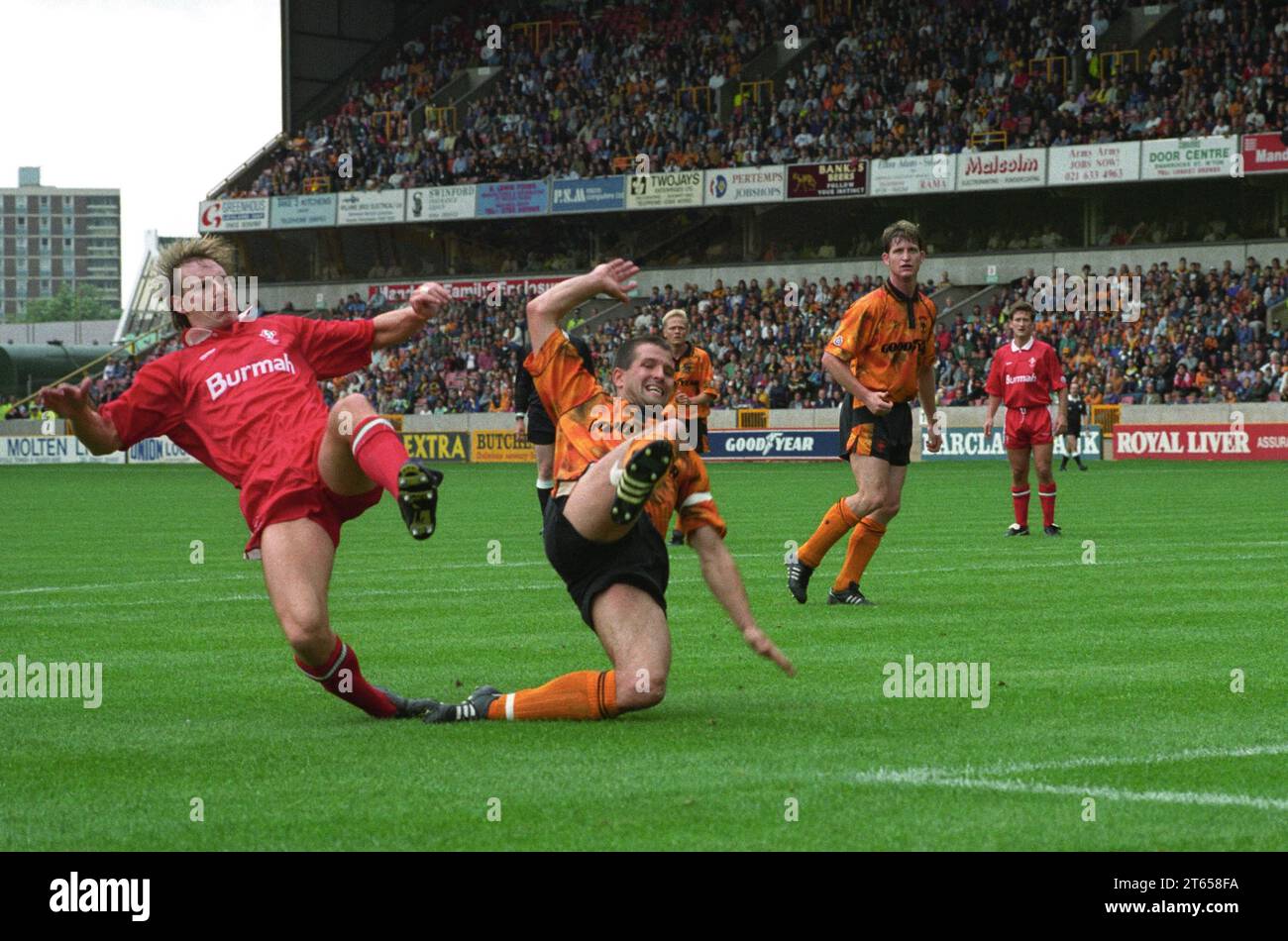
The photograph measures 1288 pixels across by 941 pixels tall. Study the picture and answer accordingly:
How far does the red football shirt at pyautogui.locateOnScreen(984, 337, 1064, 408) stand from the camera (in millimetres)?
19156

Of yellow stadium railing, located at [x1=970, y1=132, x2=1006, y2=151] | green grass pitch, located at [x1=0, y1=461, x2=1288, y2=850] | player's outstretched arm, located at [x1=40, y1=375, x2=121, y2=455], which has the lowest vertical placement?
green grass pitch, located at [x1=0, y1=461, x2=1288, y2=850]

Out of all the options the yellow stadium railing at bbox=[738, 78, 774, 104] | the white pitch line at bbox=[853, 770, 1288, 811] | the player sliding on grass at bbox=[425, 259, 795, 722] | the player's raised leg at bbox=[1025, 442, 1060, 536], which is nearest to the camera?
the white pitch line at bbox=[853, 770, 1288, 811]

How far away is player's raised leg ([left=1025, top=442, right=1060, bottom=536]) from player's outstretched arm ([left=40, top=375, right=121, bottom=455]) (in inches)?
490

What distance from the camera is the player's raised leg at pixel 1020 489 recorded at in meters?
18.4

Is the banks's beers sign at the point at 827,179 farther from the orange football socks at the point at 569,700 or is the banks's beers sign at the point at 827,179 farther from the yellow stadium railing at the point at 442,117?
the orange football socks at the point at 569,700

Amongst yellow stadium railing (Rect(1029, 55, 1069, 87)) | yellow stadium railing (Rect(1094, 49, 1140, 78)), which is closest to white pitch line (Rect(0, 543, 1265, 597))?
yellow stadium railing (Rect(1094, 49, 1140, 78))

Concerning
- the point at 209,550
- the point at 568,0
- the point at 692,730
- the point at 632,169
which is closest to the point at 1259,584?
the point at 692,730

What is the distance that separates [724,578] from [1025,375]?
12661mm

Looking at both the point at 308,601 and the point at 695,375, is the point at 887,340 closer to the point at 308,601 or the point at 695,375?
the point at 695,375

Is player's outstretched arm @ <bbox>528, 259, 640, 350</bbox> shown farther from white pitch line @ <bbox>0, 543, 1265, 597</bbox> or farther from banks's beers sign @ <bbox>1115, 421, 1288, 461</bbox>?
banks's beers sign @ <bbox>1115, 421, 1288, 461</bbox>

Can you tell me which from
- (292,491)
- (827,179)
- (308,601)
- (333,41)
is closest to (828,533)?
(292,491)

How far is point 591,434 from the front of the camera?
24.8 feet

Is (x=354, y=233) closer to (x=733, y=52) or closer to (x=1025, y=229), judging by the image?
(x=733, y=52)

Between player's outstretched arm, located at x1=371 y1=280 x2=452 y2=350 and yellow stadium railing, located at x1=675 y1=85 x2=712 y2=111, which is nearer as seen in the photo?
player's outstretched arm, located at x1=371 y1=280 x2=452 y2=350
